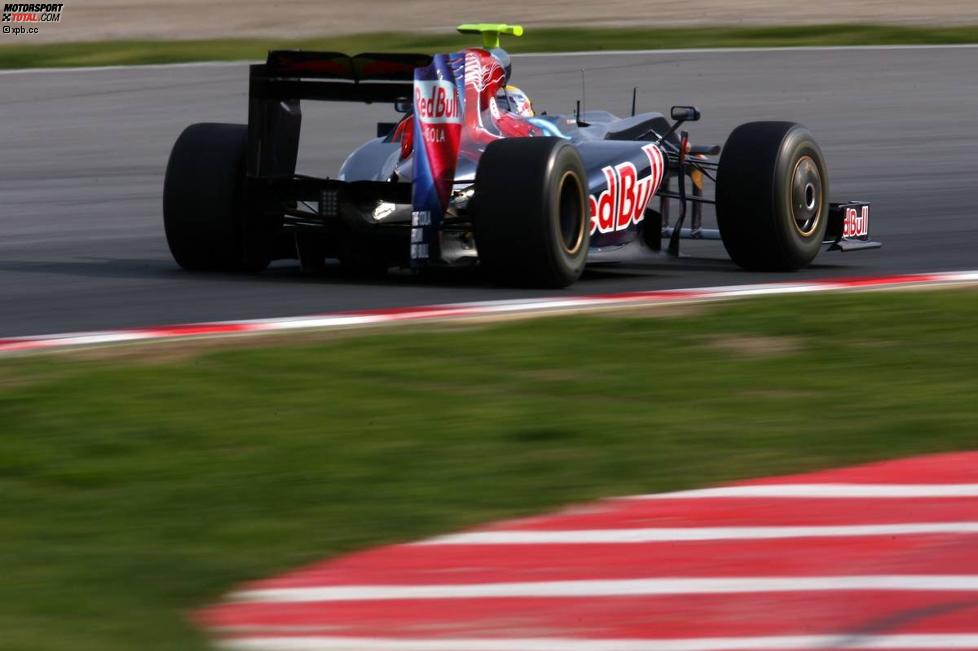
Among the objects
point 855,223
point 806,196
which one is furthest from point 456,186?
point 855,223

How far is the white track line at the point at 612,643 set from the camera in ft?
12.4

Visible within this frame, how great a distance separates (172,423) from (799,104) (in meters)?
14.9

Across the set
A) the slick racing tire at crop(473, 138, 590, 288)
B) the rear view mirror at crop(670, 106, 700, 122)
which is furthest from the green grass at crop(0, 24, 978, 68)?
the slick racing tire at crop(473, 138, 590, 288)

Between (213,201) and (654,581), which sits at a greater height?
(213,201)

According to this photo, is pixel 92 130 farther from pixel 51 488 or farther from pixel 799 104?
pixel 51 488

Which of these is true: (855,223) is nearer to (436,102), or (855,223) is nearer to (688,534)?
(436,102)

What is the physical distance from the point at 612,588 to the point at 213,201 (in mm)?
5728

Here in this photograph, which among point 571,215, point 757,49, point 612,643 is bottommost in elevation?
point 612,643

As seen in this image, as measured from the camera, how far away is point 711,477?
17.2 ft

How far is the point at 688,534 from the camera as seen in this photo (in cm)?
464

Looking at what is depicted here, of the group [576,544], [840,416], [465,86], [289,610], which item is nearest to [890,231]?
[465,86]

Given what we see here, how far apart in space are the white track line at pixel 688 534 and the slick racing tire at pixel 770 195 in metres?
4.85

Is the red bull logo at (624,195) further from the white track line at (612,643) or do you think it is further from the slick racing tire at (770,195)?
the white track line at (612,643)

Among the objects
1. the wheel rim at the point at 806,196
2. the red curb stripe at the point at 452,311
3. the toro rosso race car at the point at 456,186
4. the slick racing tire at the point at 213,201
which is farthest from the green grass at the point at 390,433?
the slick racing tire at the point at 213,201
